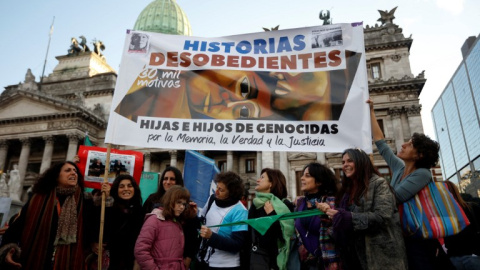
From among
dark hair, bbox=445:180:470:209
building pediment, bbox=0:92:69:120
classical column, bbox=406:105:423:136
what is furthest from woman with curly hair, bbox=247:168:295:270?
building pediment, bbox=0:92:69:120

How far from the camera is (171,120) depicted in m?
4.98

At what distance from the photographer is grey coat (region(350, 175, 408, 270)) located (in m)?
3.08

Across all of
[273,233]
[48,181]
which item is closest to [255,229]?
[273,233]

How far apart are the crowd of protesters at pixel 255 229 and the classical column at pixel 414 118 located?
22.1 meters

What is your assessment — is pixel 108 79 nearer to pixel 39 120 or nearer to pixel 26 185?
pixel 39 120

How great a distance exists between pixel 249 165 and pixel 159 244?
80.9 ft

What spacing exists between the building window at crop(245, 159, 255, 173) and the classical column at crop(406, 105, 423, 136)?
12455 millimetres

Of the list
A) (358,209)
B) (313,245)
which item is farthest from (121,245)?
(358,209)

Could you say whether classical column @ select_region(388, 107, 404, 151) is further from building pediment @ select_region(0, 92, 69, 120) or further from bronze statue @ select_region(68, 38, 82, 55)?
bronze statue @ select_region(68, 38, 82, 55)

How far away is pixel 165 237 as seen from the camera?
145 inches

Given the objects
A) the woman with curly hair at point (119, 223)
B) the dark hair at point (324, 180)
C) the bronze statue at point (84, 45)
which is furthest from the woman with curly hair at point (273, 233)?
the bronze statue at point (84, 45)

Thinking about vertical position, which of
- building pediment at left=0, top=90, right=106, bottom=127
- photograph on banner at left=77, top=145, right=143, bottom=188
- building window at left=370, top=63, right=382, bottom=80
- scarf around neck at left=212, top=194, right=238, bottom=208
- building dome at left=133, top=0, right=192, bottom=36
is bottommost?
scarf around neck at left=212, top=194, right=238, bottom=208

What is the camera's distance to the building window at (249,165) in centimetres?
2784

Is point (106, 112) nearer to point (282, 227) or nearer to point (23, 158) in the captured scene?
point (23, 158)
